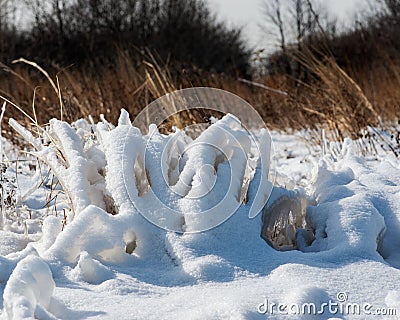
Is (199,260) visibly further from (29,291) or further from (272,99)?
(272,99)

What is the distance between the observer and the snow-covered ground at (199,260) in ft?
3.89

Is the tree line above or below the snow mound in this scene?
above

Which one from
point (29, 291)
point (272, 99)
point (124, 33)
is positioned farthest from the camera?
point (124, 33)

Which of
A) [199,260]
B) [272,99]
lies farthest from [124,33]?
[199,260]

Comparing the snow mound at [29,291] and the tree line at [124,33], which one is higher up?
the tree line at [124,33]

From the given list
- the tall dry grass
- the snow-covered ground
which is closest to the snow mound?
the snow-covered ground

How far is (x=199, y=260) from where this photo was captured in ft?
4.64

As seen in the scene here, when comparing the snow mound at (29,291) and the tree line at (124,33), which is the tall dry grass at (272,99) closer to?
the snow mound at (29,291)

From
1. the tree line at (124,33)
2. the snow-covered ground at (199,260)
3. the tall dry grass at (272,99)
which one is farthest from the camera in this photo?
the tree line at (124,33)

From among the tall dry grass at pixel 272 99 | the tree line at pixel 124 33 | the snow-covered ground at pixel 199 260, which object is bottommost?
the snow-covered ground at pixel 199 260

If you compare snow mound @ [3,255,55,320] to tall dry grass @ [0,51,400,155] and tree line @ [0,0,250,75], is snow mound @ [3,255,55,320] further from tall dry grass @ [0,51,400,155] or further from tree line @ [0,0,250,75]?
tree line @ [0,0,250,75]

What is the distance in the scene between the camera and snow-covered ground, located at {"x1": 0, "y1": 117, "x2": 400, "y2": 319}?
1185 millimetres

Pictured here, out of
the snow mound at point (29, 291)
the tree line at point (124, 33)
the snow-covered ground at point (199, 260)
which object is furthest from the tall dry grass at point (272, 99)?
the tree line at point (124, 33)

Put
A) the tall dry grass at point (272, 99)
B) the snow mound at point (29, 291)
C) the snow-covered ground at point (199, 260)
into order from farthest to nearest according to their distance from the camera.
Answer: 1. the tall dry grass at point (272, 99)
2. the snow-covered ground at point (199, 260)
3. the snow mound at point (29, 291)
